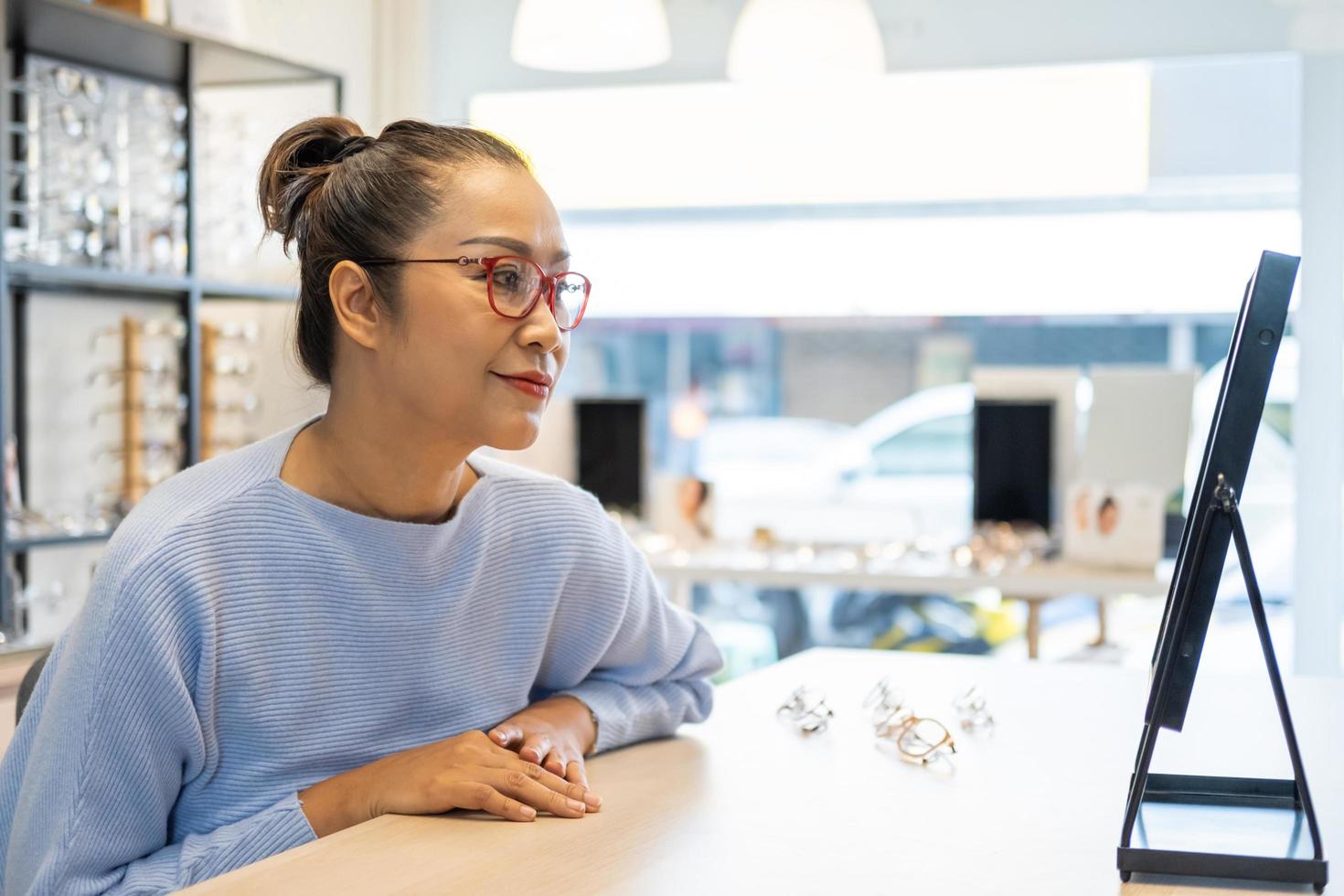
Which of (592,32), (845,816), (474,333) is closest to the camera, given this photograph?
(845,816)

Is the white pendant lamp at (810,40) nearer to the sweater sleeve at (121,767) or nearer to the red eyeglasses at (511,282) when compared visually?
the red eyeglasses at (511,282)

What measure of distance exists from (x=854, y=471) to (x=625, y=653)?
2.99 metres

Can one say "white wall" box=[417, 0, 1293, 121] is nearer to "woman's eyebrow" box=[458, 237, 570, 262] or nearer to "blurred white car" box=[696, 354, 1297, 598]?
"blurred white car" box=[696, 354, 1297, 598]

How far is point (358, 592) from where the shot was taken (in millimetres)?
1284

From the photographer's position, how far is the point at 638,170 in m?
4.50

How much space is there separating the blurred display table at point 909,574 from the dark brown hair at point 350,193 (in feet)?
7.24

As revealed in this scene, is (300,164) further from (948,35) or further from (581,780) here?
(948,35)

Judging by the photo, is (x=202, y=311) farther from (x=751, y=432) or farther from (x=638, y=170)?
(x=751, y=432)

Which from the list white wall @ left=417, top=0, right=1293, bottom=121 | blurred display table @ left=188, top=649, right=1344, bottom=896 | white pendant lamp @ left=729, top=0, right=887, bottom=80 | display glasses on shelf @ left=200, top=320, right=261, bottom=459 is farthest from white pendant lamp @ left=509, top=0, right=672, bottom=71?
blurred display table @ left=188, top=649, right=1344, bottom=896

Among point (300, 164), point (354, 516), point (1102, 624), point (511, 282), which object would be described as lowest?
point (1102, 624)

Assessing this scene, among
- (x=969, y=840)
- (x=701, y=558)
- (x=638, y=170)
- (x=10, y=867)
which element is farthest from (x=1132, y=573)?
(x=10, y=867)

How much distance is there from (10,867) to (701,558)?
2.60 meters

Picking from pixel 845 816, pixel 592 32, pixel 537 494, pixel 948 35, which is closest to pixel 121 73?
pixel 592 32

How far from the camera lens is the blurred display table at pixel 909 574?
329 cm
